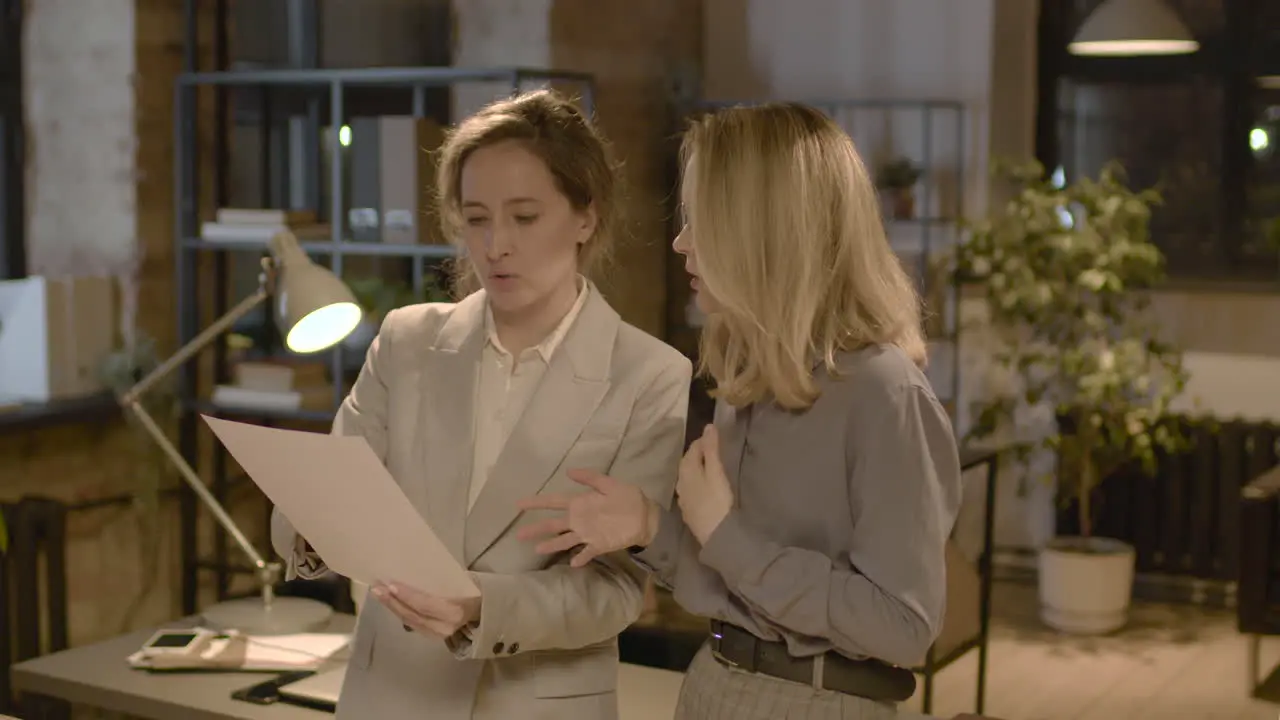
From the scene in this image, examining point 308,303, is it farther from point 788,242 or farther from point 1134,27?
point 1134,27

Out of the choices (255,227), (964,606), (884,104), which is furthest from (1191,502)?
(255,227)

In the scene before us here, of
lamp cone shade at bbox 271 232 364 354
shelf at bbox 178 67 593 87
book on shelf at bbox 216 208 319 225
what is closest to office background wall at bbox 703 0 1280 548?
shelf at bbox 178 67 593 87

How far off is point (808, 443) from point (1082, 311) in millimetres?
4530

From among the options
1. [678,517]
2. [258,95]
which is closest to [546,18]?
[258,95]

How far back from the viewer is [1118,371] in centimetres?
581

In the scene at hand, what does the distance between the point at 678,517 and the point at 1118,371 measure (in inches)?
174

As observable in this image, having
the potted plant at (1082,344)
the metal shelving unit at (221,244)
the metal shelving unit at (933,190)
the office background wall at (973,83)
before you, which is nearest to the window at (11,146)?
the metal shelving unit at (221,244)

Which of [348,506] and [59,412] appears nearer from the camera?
[348,506]

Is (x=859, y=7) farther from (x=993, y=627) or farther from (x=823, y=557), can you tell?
(x=823, y=557)

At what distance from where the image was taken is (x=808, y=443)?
1.58 metres

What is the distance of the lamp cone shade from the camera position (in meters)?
2.70

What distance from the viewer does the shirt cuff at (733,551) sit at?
1.56 metres

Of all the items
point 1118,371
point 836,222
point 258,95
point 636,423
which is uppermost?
point 258,95

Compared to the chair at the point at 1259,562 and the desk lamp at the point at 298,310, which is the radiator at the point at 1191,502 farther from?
A: the desk lamp at the point at 298,310
